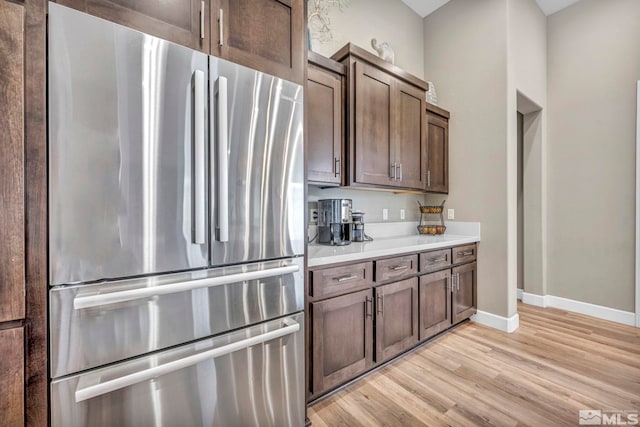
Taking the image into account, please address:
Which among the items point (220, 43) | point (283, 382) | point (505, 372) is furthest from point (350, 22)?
point (505, 372)

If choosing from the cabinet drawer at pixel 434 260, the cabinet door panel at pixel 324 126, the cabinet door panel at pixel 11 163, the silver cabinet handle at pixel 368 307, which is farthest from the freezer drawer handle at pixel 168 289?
the cabinet drawer at pixel 434 260

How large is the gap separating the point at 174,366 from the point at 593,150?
4.13 metres

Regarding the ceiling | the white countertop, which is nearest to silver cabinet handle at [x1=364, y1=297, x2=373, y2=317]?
the white countertop

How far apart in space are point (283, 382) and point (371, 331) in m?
0.76

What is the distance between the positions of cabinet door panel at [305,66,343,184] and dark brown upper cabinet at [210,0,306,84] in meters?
0.56

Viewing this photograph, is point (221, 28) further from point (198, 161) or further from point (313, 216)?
point (313, 216)

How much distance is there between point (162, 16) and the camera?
3.38 feet

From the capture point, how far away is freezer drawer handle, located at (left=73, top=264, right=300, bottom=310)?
849 millimetres

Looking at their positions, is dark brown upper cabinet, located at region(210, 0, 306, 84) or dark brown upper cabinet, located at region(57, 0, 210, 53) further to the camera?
dark brown upper cabinet, located at region(210, 0, 306, 84)

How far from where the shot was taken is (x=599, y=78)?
9.55ft

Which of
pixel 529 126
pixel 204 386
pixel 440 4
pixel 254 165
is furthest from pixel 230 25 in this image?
pixel 529 126

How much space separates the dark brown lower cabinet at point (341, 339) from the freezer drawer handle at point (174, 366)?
339 millimetres

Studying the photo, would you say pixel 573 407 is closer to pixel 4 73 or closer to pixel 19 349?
pixel 19 349

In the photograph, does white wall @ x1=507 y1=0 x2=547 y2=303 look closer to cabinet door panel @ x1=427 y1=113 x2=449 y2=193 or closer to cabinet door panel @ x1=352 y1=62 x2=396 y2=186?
cabinet door panel @ x1=427 y1=113 x2=449 y2=193
